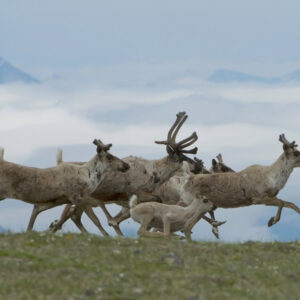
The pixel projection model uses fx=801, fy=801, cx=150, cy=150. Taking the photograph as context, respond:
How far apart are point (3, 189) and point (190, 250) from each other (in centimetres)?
499

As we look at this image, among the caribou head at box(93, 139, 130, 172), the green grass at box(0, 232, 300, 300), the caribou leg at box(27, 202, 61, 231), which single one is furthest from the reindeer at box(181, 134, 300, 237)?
the green grass at box(0, 232, 300, 300)

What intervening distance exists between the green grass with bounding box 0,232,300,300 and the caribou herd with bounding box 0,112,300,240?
2.23m

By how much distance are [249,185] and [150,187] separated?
7.42 ft

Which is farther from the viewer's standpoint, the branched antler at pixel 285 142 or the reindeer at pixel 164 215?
the branched antler at pixel 285 142

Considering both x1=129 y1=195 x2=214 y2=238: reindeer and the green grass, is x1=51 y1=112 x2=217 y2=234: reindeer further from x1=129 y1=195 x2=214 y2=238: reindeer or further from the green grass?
the green grass

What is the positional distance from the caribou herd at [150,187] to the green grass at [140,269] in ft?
7.32

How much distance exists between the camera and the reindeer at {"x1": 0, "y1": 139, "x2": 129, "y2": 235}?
618 inches

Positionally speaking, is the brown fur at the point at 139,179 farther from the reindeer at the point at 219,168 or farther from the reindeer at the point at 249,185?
the reindeer at the point at 219,168

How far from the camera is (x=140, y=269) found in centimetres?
1086

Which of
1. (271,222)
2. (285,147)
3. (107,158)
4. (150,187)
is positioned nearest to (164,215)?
(107,158)

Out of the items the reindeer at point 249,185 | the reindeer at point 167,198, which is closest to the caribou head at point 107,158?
the reindeer at point 167,198

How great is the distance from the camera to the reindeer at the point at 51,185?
15703 millimetres

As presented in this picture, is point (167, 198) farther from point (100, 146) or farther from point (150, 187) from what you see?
point (100, 146)

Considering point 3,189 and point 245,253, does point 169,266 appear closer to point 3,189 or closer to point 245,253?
point 245,253
